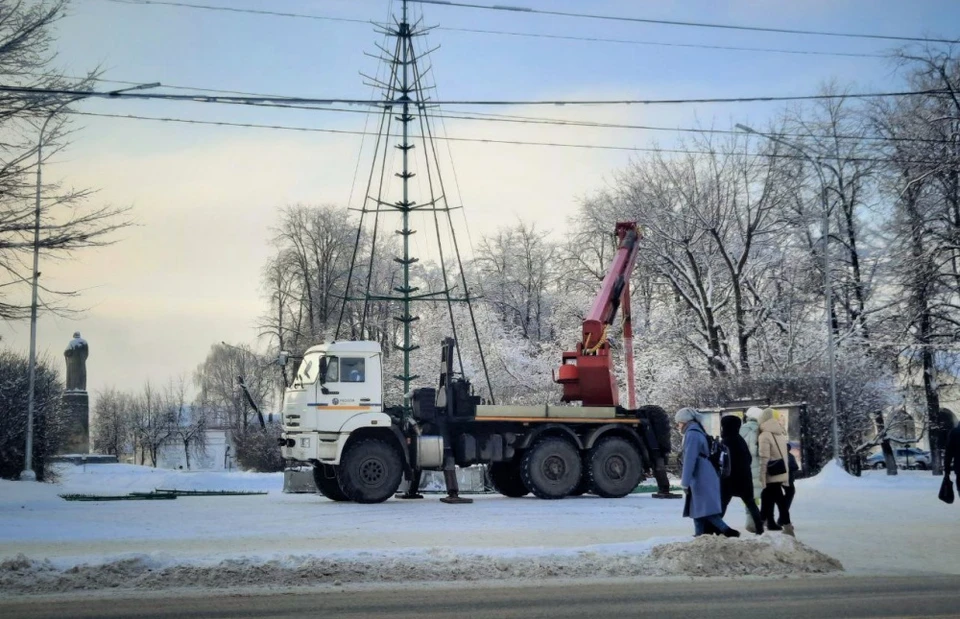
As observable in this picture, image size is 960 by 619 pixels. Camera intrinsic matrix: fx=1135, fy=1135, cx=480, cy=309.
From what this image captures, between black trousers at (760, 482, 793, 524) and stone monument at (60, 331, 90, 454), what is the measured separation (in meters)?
51.0

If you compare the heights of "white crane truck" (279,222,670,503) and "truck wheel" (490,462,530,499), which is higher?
"white crane truck" (279,222,670,503)

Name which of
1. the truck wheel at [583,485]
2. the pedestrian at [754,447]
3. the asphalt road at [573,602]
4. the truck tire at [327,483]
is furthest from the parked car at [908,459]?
the asphalt road at [573,602]

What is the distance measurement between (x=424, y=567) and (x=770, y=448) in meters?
5.27

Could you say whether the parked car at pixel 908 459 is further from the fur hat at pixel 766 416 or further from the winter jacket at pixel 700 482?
the winter jacket at pixel 700 482

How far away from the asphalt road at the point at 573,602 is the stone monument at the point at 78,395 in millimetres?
52767

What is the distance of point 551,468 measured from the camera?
24.2 m

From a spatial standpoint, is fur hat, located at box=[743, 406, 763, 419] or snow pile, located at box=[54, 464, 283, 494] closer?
fur hat, located at box=[743, 406, 763, 419]

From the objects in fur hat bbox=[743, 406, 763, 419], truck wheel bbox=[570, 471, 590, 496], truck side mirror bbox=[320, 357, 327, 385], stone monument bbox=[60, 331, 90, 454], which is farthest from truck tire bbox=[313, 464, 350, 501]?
stone monument bbox=[60, 331, 90, 454]

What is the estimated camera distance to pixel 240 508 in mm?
22750

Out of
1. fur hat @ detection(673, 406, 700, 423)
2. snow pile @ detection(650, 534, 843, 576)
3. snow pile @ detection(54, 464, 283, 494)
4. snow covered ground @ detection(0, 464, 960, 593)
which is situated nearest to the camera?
snow covered ground @ detection(0, 464, 960, 593)

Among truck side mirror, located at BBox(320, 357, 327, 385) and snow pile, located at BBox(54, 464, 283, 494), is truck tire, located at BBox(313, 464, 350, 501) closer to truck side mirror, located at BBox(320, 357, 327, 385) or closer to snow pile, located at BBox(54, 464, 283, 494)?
truck side mirror, located at BBox(320, 357, 327, 385)

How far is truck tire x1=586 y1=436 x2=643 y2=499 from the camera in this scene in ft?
80.0

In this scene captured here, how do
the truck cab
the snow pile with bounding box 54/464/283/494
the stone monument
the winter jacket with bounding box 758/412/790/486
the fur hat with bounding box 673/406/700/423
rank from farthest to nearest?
the stone monument → the snow pile with bounding box 54/464/283/494 → the truck cab → the winter jacket with bounding box 758/412/790/486 → the fur hat with bounding box 673/406/700/423

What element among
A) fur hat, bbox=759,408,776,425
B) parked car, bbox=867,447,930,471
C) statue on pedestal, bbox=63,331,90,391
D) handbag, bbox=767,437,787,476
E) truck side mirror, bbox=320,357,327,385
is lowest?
parked car, bbox=867,447,930,471
